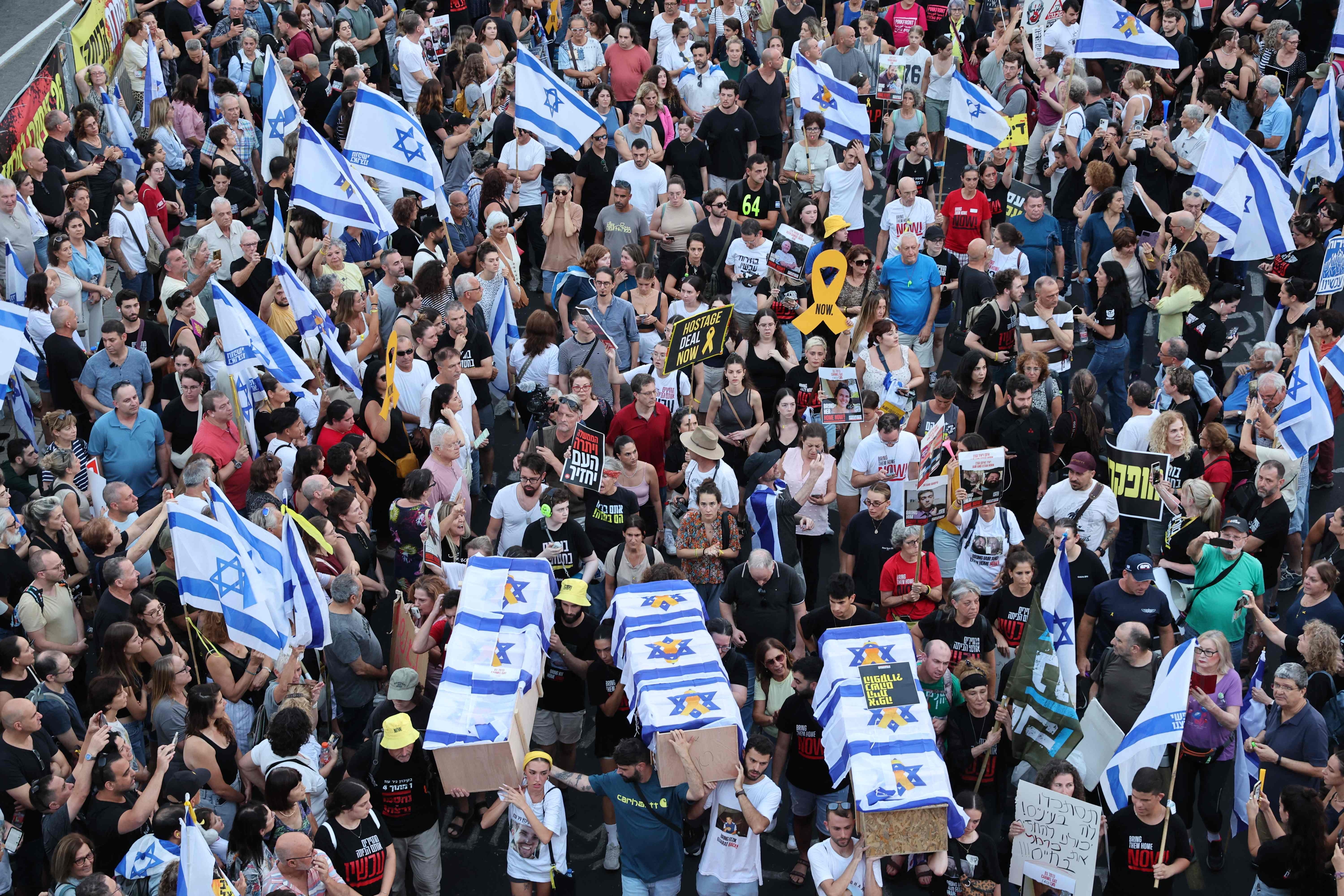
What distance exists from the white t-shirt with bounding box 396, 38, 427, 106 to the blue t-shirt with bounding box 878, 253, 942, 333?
700 cm

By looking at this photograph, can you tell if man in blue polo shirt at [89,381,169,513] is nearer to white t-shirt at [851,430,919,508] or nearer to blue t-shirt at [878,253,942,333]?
white t-shirt at [851,430,919,508]

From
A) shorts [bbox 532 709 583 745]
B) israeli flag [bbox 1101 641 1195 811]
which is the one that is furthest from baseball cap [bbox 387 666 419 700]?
israeli flag [bbox 1101 641 1195 811]

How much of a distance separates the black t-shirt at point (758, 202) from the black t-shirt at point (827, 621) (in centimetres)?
618

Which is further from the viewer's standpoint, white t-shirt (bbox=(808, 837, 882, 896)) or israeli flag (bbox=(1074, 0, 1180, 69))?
israeli flag (bbox=(1074, 0, 1180, 69))

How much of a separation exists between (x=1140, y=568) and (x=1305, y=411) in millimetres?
2526

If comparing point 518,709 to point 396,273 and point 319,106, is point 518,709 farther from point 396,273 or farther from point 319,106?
point 319,106

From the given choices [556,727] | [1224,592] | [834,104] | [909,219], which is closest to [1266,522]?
[1224,592]

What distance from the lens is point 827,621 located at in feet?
35.7

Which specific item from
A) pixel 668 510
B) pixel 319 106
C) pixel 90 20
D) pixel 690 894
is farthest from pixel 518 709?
pixel 90 20

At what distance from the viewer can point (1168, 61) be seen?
17719 millimetres

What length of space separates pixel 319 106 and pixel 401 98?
150 cm

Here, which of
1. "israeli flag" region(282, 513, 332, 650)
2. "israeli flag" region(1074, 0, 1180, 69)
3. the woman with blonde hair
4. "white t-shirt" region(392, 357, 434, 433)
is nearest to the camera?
"israeli flag" region(282, 513, 332, 650)

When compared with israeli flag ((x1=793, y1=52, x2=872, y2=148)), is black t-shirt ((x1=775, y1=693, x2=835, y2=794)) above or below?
below

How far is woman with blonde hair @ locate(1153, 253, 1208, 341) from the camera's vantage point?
551 inches
